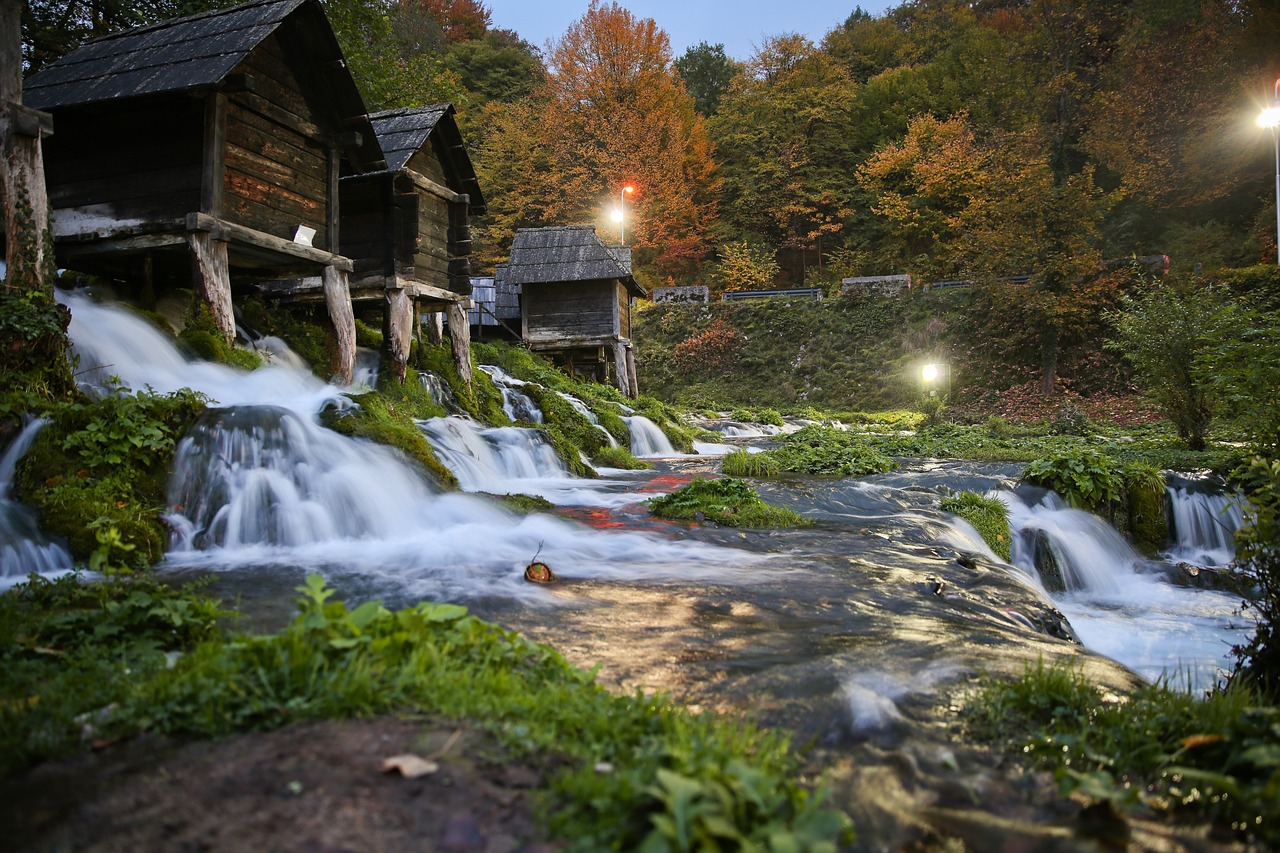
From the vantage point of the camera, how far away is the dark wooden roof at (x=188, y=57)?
9.30 meters

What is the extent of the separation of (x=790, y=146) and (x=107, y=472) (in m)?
41.6

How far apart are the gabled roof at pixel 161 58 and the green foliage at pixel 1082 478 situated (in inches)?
477

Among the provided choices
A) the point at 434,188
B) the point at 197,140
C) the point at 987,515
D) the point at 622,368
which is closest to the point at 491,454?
the point at 197,140

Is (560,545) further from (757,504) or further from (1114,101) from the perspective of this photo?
(1114,101)

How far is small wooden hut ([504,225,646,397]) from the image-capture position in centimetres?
2325

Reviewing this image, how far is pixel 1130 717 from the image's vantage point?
8.74 feet

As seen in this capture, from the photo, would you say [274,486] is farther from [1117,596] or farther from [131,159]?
[1117,596]

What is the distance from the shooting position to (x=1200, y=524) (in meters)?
8.77

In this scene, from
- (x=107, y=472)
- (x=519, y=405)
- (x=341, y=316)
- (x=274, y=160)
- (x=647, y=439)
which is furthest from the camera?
(x=647, y=439)

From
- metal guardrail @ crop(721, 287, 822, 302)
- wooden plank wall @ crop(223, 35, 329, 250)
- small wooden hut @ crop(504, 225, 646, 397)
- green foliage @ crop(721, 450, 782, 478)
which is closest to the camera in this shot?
wooden plank wall @ crop(223, 35, 329, 250)

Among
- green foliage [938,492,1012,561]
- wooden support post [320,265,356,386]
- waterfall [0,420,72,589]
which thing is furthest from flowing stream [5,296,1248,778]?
wooden support post [320,265,356,386]

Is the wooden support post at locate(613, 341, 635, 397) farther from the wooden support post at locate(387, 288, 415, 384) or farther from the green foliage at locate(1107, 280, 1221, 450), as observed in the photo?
the green foliage at locate(1107, 280, 1221, 450)

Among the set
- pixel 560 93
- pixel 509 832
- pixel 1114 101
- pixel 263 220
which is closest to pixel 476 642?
pixel 509 832

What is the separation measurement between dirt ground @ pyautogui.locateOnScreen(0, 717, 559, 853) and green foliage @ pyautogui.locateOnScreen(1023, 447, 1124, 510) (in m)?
9.00
